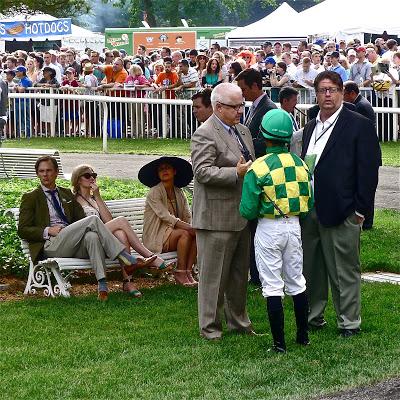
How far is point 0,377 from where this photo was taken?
8164 millimetres

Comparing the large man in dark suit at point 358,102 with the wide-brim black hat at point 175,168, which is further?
the large man in dark suit at point 358,102

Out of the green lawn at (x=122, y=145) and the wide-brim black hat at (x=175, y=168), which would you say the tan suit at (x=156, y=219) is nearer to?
the wide-brim black hat at (x=175, y=168)

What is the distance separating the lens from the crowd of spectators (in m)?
24.2

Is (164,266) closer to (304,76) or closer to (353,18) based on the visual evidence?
(304,76)

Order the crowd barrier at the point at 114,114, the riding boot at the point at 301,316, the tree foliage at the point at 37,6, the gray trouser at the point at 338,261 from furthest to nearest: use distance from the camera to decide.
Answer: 1. the crowd barrier at the point at 114,114
2. the tree foliage at the point at 37,6
3. the gray trouser at the point at 338,261
4. the riding boot at the point at 301,316

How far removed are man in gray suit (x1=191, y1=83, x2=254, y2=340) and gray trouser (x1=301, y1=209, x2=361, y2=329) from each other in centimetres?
52

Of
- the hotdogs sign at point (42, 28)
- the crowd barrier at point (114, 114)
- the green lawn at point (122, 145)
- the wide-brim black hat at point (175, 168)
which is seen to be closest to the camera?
the wide-brim black hat at point (175, 168)

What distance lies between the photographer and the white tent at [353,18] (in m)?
39.0

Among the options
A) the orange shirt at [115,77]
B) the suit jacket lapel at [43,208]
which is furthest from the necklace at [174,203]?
the orange shirt at [115,77]

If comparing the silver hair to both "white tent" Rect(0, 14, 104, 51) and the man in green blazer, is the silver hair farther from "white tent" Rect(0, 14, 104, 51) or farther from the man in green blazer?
"white tent" Rect(0, 14, 104, 51)

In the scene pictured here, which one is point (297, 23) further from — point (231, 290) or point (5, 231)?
point (231, 290)

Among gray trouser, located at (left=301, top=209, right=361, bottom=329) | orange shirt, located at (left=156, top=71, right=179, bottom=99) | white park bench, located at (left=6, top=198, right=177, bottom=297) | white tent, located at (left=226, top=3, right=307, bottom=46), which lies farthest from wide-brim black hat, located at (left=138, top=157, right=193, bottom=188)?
white tent, located at (left=226, top=3, right=307, bottom=46)

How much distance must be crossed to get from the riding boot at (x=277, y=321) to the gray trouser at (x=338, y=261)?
0.79 meters

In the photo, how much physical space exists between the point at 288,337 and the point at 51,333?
6.17 ft
